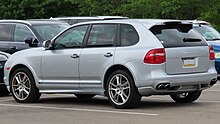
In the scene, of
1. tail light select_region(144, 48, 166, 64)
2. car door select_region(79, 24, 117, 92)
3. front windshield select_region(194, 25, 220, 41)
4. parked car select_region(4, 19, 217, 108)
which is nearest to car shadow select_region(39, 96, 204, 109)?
parked car select_region(4, 19, 217, 108)

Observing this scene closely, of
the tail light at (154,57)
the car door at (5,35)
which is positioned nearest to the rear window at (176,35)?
the tail light at (154,57)

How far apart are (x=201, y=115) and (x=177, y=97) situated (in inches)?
80.6

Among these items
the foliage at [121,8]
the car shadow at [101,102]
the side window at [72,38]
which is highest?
the foliage at [121,8]

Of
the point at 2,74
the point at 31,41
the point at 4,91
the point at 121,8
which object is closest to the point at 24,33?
the point at 31,41

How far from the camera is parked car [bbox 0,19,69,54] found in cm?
1664

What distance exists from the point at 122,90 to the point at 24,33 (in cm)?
631

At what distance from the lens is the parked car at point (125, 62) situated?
36.6ft

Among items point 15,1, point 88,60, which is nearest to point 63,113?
point 88,60

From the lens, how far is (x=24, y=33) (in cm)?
1708

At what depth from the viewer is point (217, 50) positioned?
18.7 metres

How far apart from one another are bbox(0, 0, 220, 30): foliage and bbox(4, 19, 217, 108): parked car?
70.9ft

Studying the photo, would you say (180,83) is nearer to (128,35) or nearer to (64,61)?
(128,35)

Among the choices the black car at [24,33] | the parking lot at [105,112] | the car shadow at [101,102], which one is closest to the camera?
the parking lot at [105,112]

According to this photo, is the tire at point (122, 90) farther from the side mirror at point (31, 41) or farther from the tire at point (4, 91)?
the side mirror at point (31, 41)
